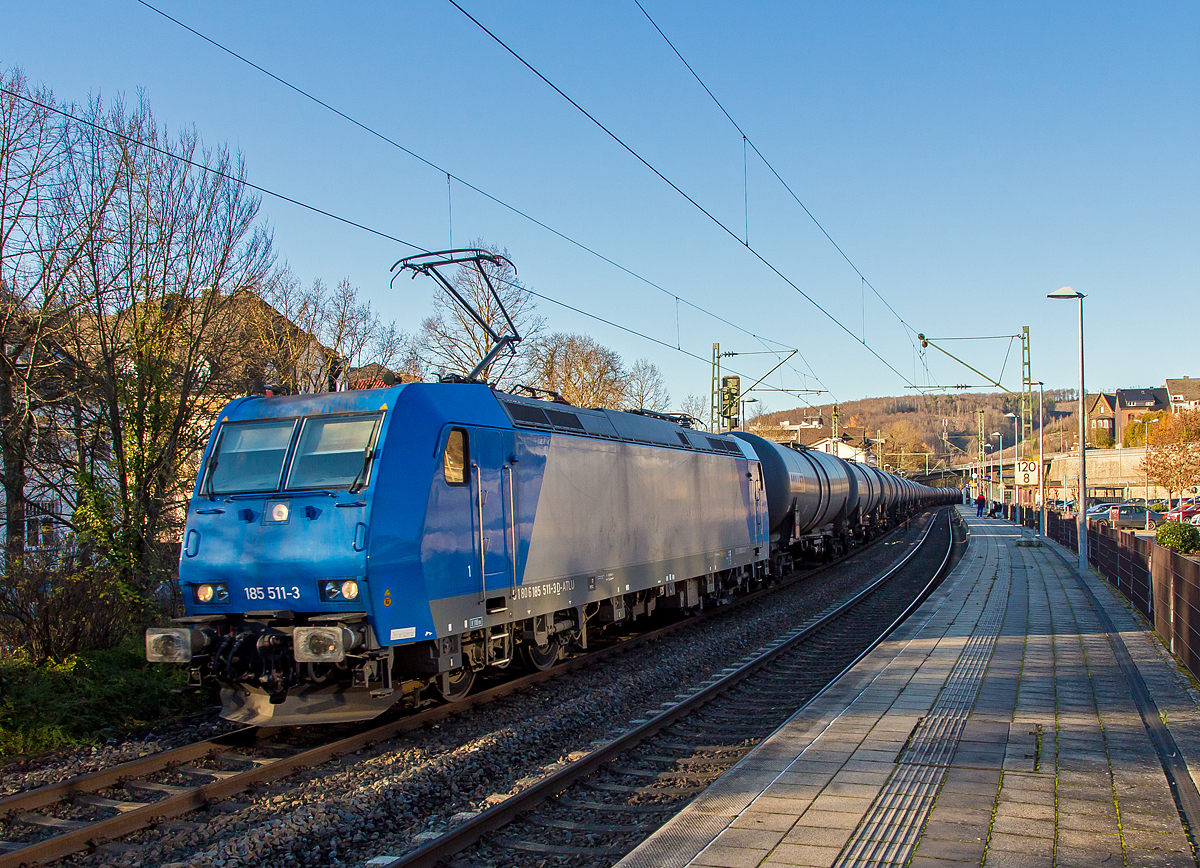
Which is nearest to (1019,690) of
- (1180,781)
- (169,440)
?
(1180,781)

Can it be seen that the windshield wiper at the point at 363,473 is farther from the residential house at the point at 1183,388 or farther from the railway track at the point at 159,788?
the residential house at the point at 1183,388

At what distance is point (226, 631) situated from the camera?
8102 mm

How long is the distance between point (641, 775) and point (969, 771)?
98.9 inches

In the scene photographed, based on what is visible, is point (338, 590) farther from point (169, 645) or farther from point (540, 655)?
point (540, 655)

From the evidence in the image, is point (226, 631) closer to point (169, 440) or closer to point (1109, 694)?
point (169, 440)

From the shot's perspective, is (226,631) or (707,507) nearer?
(226,631)

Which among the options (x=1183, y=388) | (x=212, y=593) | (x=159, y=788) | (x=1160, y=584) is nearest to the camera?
(x=159, y=788)

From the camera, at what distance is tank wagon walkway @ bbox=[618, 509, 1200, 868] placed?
5.04m

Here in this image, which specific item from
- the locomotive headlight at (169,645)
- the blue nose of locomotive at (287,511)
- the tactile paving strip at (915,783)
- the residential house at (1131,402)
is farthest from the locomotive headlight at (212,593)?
the residential house at (1131,402)

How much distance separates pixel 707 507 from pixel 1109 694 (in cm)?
783

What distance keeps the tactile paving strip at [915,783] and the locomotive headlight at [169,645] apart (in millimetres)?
5721

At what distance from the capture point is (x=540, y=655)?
10.9 meters

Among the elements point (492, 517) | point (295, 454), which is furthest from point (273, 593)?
point (492, 517)

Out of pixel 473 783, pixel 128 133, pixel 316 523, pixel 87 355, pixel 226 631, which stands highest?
pixel 128 133
